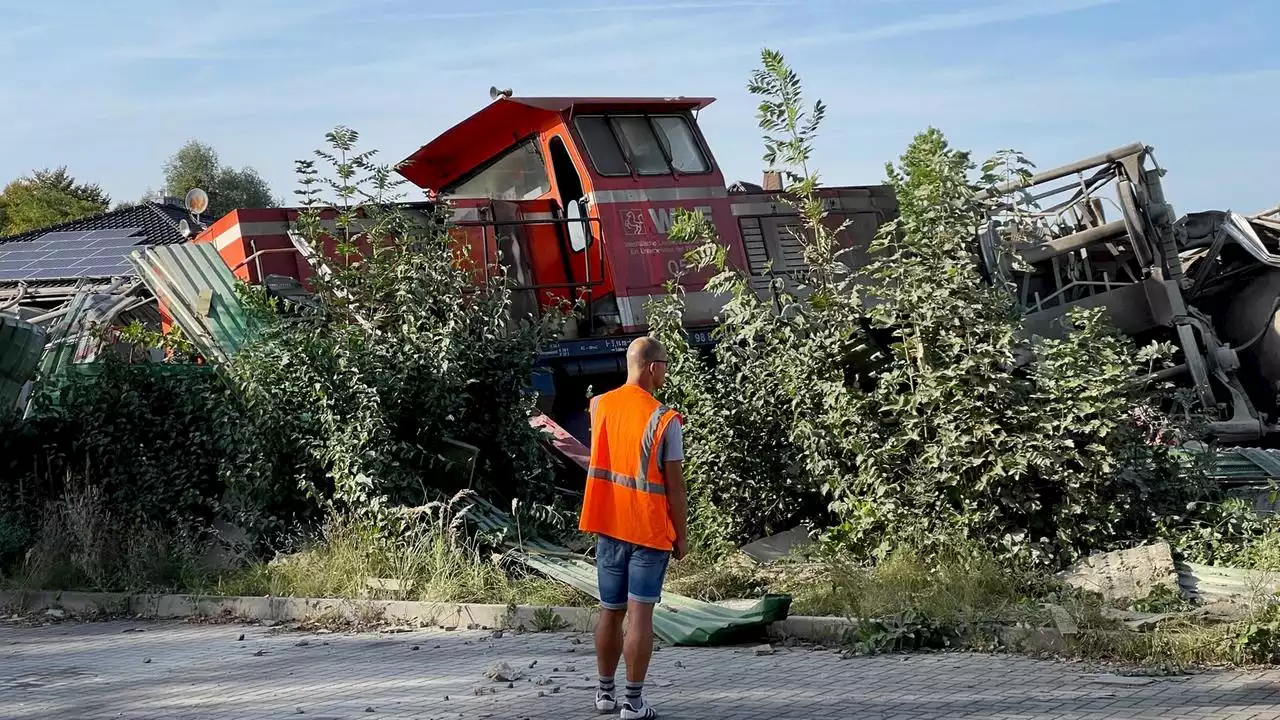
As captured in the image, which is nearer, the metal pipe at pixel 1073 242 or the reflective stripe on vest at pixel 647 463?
the reflective stripe on vest at pixel 647 463

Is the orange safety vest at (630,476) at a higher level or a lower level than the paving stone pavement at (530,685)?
higher

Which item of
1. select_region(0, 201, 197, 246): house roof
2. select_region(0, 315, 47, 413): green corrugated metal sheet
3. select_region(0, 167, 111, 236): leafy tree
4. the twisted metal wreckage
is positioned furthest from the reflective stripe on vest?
select_region(0, 167, 111, 236): leafy tree

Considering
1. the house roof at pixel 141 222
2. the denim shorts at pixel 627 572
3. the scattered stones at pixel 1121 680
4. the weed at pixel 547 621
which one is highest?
the house roof at pixel 141 222

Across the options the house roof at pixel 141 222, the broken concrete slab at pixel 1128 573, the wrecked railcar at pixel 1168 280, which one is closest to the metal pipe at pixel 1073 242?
the wrecked railcar at pixel 1168 280

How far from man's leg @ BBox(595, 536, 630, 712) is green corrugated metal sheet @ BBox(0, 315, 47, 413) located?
26.7ft

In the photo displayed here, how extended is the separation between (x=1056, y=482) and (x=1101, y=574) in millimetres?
740

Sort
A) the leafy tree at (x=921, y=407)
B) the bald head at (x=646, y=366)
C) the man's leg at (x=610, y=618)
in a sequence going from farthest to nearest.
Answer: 1. the leafy tree at (x=921, y=407)
2. the bald head at (x=646, y=366)
3. the man's leg at (x=610, y=618)

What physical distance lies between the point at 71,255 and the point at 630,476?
2138cm

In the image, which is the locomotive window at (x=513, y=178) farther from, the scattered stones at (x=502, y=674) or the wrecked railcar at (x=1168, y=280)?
the scattered stones at (x=502, y=674)

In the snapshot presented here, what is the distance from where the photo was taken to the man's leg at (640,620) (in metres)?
5.96

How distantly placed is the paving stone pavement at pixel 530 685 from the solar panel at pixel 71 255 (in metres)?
15.3

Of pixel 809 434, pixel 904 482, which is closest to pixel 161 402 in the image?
pixel 809 434

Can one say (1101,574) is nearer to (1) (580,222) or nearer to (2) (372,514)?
(2) (372,514)

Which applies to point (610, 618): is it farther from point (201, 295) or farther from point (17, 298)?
point (17, 298)
